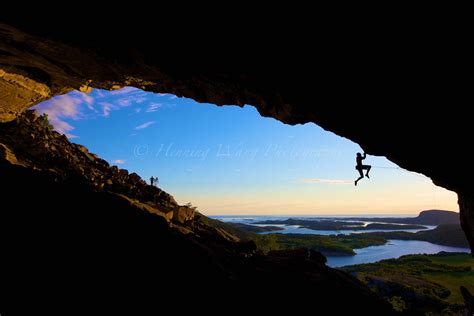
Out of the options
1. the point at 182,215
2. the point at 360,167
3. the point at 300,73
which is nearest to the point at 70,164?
the point at 182,215

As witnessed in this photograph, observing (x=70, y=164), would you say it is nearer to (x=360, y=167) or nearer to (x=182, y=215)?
(x=182, y=215)

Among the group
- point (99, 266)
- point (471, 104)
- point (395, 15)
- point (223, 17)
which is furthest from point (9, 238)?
point (471, 104)

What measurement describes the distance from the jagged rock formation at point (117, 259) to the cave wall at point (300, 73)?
6484 mm

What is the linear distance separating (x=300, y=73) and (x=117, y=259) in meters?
12.2

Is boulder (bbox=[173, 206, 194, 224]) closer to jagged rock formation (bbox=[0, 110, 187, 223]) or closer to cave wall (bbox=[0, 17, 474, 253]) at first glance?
jagged rock formation (bbox=[0, 110, 187, 223])

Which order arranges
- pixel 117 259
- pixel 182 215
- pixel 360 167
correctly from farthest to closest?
pixel 182 215 < pixel 360 167 < pixel 117 259

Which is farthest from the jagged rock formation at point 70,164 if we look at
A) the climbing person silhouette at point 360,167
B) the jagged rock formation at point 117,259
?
the climbing person silhouette at point 360,167

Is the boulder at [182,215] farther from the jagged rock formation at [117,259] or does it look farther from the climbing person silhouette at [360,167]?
the climbing person silhouette at [360,167]

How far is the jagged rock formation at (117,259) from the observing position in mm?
12844

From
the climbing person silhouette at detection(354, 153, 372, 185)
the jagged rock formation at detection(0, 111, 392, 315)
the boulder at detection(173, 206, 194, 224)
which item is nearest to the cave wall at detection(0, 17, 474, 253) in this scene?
the climbing person silhouette at detection(354, 153, 372, 185)

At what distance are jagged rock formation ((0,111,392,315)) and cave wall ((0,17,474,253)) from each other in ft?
21.3

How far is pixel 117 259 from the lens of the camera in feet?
46.3

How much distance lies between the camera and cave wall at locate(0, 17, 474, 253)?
10.2m

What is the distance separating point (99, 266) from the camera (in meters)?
13.6
